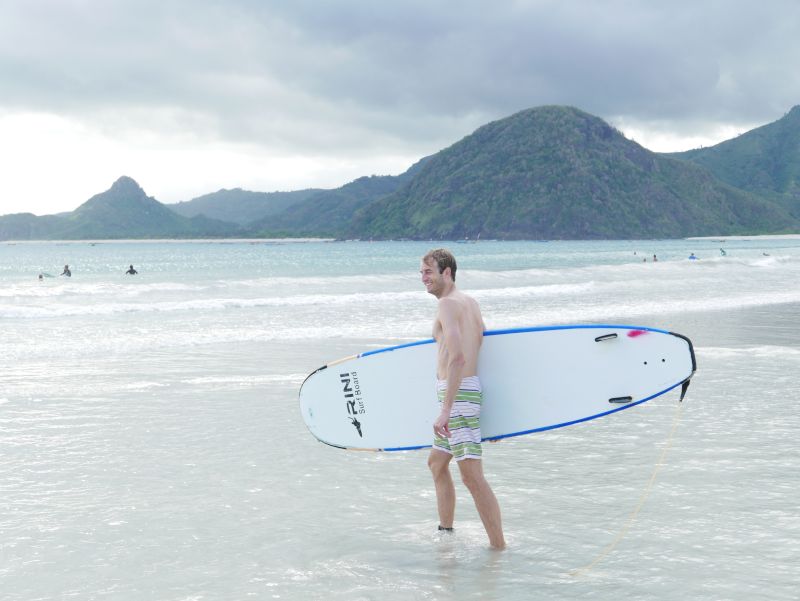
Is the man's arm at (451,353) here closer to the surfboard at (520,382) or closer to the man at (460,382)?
the man at (460,382)

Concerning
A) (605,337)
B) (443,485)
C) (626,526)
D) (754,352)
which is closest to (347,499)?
(443,485)

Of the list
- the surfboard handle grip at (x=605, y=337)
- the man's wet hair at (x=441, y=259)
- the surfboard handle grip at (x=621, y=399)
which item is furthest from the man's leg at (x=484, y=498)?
the surfboard handle grip at (x=605, y=337)

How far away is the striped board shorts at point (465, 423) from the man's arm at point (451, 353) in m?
0.06

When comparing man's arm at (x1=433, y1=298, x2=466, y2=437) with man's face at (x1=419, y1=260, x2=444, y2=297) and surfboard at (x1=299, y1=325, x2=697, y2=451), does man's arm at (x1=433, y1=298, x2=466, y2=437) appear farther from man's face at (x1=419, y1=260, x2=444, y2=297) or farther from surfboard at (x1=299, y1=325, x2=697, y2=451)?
surfboard at (x1=299, y1=325, x2=697, y2=451)

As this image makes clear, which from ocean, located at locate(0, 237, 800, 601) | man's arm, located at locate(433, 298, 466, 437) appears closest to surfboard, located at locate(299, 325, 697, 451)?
ocean, located at locate(0, 237, 800, 601)

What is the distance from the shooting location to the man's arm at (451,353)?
4473mm

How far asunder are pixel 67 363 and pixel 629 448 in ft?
28.8

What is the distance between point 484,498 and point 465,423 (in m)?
0.45

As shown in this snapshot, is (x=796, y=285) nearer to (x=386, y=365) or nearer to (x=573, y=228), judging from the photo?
(x=386, y=365)

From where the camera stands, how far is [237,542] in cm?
474

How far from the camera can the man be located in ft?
14.8

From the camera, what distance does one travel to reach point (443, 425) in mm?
4520

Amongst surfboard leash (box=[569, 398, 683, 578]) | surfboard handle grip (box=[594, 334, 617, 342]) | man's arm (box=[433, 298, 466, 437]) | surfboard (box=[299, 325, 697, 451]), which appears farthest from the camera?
surfboard handle grip (box=[594, 334, 617, 342])

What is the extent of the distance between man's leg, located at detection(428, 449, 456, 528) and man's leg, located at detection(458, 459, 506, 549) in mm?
167
